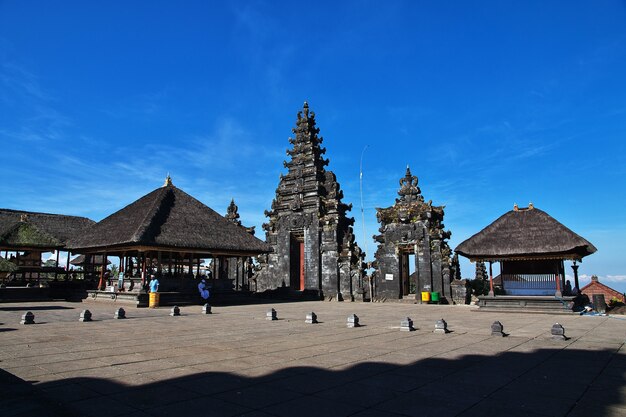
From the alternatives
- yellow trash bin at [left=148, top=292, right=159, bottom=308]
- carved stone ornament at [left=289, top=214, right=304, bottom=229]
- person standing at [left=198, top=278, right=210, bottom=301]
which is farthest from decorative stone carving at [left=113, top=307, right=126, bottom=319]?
carved stone ornament at [left=289, top=214, right=304, bottom=229]

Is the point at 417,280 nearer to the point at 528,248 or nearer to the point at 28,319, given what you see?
the point at 528,248

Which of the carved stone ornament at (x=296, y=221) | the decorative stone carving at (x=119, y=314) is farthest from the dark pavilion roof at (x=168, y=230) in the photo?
the decorative stone carving at (x=119, y=314)

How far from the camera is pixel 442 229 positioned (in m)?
27.0

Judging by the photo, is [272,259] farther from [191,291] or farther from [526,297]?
[526,297]

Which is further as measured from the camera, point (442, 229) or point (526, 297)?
point (442, 229)

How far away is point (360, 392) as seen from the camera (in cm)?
554

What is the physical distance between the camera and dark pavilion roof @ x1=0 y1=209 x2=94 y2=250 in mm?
26141

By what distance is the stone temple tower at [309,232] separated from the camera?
29547 mm

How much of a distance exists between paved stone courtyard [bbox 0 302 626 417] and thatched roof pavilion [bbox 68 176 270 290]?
993 centimetres

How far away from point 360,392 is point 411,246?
75.2 ft

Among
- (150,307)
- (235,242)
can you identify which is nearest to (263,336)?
(150,307)

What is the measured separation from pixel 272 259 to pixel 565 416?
28.6 m

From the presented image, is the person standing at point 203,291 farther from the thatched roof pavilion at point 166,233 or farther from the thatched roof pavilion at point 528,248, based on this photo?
the thatched roof pavilion at point 528,248

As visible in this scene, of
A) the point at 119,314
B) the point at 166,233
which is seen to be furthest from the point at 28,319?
the point at 166,233
